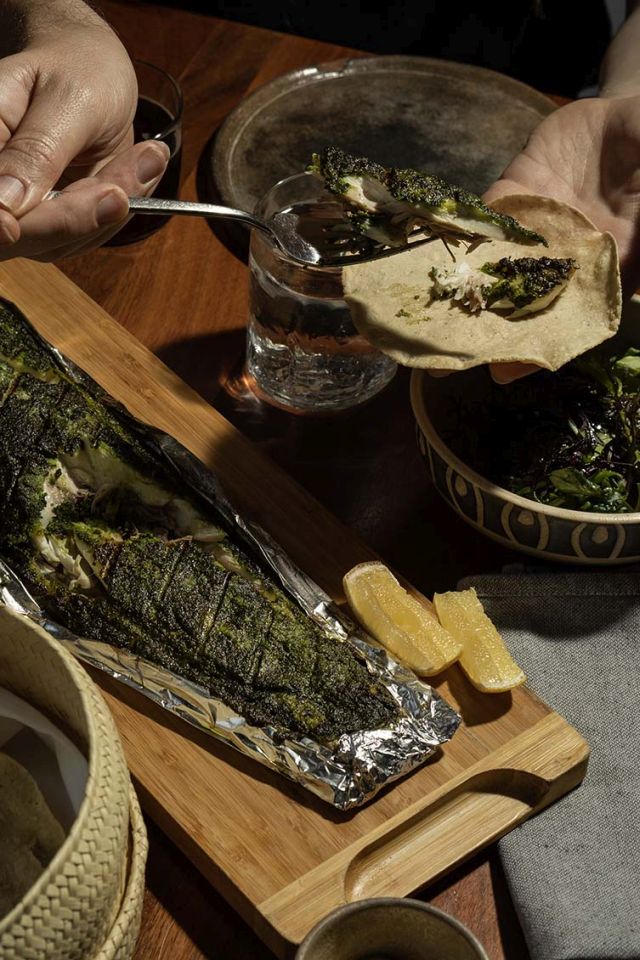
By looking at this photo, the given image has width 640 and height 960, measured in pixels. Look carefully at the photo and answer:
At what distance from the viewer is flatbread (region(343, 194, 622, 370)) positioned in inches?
69.0

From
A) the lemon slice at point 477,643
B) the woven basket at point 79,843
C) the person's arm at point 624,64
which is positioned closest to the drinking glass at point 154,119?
the person's arm at point 624,64

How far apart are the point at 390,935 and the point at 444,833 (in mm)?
242

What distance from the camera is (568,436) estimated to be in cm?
192

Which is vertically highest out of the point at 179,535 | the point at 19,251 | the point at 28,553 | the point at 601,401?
the point at 19,251

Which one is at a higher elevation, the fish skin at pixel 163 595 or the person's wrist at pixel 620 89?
the fish skin at pixel 163 595

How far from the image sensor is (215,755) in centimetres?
160

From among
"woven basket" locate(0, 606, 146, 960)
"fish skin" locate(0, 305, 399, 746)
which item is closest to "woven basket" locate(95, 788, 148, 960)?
"woven basket" locate(0, 606, 146, 960)

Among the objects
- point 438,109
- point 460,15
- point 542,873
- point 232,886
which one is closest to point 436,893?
point 542,873

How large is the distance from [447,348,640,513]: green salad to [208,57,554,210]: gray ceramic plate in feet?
2.29

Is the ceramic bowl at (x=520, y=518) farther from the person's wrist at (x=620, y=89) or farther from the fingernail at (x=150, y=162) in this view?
the person's wrist at (x=620, y=89)

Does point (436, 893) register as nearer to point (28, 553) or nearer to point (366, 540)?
point (366, 540)

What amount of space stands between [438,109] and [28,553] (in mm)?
1567

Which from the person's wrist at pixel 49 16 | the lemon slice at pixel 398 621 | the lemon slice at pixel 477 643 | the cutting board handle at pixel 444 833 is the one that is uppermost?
the person's wrist at pixel 49 16

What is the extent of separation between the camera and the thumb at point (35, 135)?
1641 millimetres
